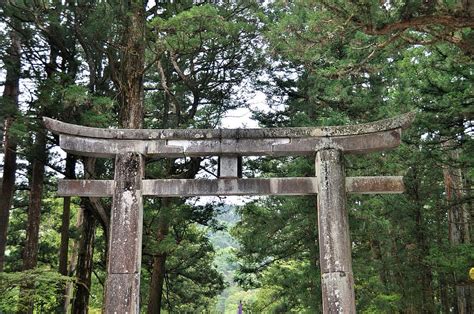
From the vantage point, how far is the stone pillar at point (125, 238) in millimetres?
5859

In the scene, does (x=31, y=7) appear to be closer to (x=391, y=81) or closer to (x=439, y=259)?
(x=391, y=81)

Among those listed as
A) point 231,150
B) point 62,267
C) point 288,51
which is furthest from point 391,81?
point 62,267

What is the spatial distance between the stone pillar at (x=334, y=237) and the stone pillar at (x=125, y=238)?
257 centimetres

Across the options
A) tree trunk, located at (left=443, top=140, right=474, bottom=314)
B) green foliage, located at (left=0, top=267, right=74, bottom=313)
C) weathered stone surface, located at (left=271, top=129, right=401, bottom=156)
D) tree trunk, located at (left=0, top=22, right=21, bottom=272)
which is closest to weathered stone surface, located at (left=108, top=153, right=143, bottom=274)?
weathered stone surface, located at (left=271, top=129, right=401, bottom=156)

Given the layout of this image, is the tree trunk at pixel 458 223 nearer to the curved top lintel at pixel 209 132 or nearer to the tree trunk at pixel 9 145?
the curved top lintel at pixel 209 132

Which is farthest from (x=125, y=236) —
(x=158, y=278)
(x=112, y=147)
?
(x=158, y=278)

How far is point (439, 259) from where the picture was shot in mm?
11180

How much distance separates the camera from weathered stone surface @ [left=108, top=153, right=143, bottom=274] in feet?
19.7

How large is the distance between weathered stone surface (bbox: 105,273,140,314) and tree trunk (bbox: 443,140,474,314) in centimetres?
960

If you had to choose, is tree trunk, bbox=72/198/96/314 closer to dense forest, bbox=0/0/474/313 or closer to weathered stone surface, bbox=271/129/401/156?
dense forest, bbox=0/0/474/313

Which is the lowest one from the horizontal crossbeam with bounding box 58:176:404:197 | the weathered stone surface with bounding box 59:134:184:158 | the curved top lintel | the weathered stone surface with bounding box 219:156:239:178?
the horizontal crossbeam with bounding box 58:176:404:197

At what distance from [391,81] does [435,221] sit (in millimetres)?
8304

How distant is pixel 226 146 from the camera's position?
21.1ft

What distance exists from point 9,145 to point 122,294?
27.6 feet
